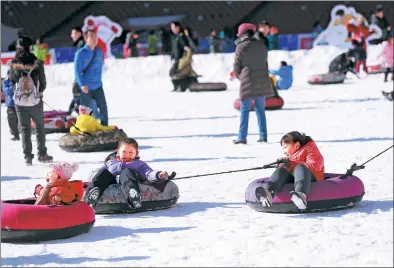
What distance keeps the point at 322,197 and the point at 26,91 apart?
412 cm

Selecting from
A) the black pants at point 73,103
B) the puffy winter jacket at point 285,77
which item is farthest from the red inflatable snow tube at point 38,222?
the puffy winter jacket at point 285,77

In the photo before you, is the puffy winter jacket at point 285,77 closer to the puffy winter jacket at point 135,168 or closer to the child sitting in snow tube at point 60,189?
the puffy winter jacket at point 135,168

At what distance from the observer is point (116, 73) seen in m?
28.8

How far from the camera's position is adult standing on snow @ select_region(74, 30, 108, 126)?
11.3 metres

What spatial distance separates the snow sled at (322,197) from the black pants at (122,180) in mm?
801

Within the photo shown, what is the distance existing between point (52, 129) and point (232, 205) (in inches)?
283

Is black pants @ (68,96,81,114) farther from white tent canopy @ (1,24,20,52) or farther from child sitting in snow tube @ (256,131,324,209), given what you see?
white tent canopy @ (1,24,20,52)

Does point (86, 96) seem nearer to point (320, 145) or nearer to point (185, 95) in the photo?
point (320, 145)

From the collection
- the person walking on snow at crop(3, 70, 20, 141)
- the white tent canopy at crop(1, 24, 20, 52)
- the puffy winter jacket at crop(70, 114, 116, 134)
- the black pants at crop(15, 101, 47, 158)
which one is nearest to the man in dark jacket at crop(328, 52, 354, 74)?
the person walking on snow at crop(3, 70, 20, 141)

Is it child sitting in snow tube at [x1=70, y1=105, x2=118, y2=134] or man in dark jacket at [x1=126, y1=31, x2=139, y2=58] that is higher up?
man in dark jacket at [x1=126, y1=31, x2=139, y2=58]

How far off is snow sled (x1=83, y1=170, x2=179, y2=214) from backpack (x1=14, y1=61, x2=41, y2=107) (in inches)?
114

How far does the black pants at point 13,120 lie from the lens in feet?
40.4

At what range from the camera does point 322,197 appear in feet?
20.9

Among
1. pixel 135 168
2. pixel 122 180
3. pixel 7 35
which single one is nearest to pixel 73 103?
pixel 135 168
